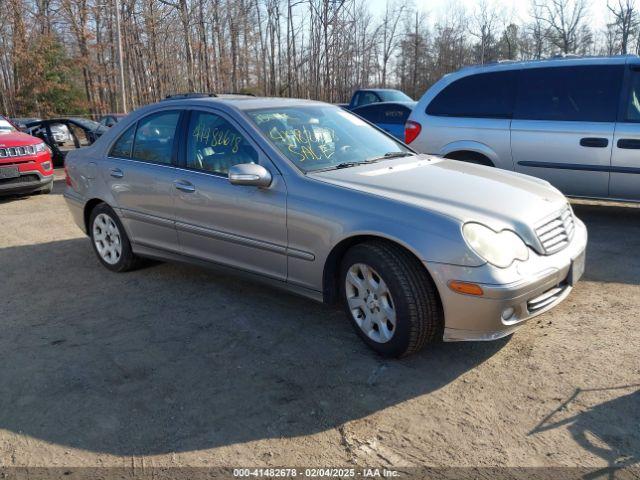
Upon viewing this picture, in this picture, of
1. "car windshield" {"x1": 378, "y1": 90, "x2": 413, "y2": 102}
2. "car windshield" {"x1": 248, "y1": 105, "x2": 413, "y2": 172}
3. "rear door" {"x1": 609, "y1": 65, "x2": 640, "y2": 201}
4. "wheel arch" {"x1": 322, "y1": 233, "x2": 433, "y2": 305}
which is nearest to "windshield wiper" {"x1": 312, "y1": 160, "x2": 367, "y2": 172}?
"car windshield" {"x1": 248, "y1": 105, "x2": 413, "y2": 172}

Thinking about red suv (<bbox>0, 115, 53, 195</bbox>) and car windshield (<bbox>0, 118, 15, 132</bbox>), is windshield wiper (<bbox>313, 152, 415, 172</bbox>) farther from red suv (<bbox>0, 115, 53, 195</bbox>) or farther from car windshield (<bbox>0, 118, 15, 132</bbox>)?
car windshield (<bbox>0, 118, 15, 132</bbox>)

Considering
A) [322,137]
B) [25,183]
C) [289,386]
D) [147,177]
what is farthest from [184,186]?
[25,183]

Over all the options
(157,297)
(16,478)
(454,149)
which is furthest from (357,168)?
(454,149)

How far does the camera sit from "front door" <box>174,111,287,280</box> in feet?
12.8

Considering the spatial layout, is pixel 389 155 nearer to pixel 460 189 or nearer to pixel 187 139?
pixel 460 189

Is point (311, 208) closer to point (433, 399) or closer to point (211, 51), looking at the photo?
point (433, 399)

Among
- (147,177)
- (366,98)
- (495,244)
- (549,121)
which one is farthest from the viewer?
(366,98)

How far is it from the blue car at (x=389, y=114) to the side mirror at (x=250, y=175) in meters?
7.37

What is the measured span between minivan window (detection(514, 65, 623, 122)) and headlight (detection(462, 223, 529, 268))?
148 inches

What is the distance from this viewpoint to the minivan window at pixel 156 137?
4.65m

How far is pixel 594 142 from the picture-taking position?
6102 mm

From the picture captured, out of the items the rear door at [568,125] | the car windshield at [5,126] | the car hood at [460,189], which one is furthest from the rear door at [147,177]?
the car windshield at [5,126]

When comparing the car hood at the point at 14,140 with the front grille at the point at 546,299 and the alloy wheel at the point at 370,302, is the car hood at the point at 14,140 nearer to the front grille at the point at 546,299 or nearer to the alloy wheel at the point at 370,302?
the alloy wheel at the point at 370,302

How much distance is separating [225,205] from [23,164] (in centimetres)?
660
